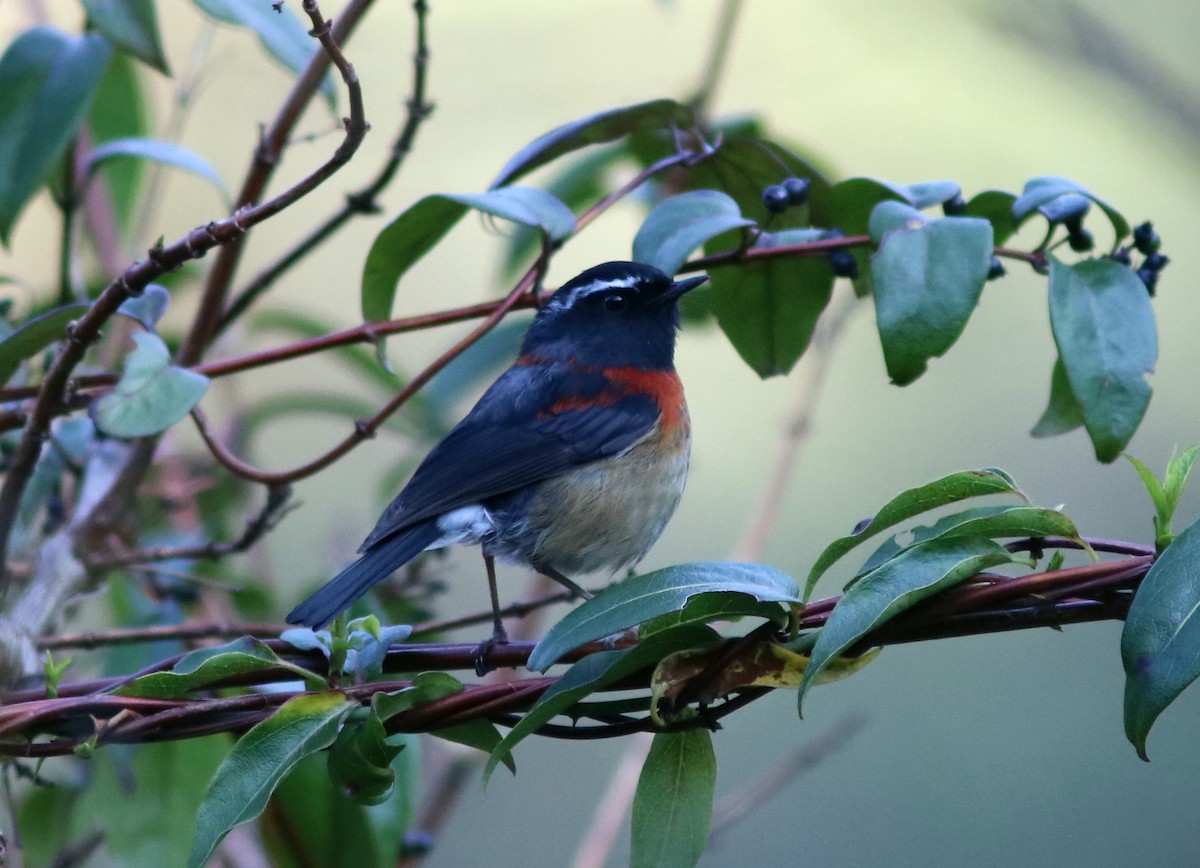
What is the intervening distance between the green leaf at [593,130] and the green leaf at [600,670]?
4.64 feet

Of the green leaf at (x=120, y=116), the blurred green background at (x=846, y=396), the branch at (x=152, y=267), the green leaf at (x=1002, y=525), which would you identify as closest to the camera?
the green leaf at (x=1002, y=525)

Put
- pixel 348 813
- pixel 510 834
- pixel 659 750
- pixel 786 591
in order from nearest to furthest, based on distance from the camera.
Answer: pixel 786 591 < pixel 659 750 < pixel 348 813 < pixel 510 834

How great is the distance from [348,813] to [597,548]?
0.88 meters

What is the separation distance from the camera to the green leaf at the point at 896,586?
5.48ft

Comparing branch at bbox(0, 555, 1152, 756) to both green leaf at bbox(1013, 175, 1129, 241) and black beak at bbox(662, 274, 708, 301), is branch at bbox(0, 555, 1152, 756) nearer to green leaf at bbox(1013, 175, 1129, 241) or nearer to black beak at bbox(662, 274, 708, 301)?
green leaf at bbox(1013, 175, 1129, 241)

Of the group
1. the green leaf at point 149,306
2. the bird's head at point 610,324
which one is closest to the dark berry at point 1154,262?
the bird's head at point 610,324

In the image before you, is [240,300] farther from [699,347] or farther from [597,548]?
[699,347]

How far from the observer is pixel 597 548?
3.19 metres

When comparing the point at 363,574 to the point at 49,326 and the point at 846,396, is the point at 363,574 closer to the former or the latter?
the point at 49,326

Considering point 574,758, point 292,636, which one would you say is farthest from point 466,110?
point 292,636

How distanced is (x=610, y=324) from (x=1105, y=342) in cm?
169

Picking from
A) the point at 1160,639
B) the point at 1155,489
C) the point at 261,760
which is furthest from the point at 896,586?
the point at 261,760

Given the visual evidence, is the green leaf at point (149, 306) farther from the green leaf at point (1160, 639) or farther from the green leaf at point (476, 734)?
the green leaf at point (1160, 639)

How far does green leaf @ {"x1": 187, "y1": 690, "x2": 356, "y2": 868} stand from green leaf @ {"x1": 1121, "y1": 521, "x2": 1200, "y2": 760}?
3.73ft
